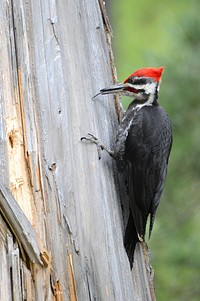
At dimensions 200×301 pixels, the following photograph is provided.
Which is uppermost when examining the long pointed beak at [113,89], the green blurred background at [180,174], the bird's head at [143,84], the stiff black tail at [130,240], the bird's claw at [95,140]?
the green blurred background at [180,174]

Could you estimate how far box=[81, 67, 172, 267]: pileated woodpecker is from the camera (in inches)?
167

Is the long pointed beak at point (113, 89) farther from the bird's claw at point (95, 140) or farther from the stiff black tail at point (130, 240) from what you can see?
the stiff black tail at point (130, 240)

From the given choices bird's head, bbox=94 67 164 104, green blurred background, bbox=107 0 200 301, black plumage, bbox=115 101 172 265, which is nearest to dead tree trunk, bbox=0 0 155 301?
black plumage, bbox=115 101 172 265

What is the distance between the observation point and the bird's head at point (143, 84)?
4605mm

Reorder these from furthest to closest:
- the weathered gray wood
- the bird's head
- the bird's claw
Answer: the bird's head < the bird's claw < the weathered gray wood

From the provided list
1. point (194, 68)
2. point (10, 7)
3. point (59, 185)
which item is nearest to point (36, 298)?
point (59, 185)

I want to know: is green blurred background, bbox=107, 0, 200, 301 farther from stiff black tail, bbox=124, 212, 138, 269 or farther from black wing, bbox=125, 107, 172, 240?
stiff black tail, bbox=124, 212, 138, 269

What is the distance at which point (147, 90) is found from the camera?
4.70 m

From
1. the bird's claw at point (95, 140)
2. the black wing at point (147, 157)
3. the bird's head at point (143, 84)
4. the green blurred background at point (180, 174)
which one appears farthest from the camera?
the green blurred background at point (180, 174)

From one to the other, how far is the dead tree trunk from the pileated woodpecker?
104mm

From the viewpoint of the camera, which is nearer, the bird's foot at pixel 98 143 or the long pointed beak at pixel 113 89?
the bird's foot at pixel 98 143

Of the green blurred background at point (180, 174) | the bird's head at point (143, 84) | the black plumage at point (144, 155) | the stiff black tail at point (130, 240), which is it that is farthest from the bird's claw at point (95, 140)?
the green blurred background at point (180, 174)

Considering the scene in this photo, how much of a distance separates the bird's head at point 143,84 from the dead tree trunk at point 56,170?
0.37 meters

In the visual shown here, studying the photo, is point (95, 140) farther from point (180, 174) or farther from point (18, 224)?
point (180, 174)
